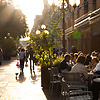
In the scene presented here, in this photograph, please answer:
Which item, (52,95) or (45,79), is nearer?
(52,95)

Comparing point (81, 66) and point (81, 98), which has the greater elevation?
point (81, 66)

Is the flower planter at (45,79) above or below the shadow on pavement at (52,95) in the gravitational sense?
above

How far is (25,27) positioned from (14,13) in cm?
509

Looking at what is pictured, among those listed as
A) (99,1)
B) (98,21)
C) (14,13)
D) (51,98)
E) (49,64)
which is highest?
(14,13)

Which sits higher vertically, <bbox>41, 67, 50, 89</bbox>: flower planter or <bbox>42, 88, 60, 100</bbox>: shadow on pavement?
<bbox>41, 67, 50, 89</bbox>: flower planter

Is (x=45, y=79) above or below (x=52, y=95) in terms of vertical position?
above

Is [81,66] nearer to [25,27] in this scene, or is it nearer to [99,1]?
[99,1]

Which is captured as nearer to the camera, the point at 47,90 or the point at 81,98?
the point at 81,98

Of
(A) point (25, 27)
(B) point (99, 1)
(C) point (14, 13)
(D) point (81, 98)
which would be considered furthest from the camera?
(A) point (25, 27)

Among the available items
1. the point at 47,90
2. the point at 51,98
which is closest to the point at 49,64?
the point at 47,90

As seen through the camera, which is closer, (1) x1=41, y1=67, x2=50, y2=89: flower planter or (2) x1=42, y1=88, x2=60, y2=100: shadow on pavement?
(2) x1=42, y1=88, x2=60, y2=100: shadow on pavement

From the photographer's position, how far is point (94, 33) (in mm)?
23719

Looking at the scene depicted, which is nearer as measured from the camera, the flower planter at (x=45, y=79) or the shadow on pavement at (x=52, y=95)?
the shadow on pavement at (x=52, y=95)

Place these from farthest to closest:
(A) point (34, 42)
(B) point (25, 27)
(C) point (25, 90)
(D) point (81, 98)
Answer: (B) point (25, 27) → (A) point (34, 42) → (C) point (25, 90) → (D) point (81, 98)
